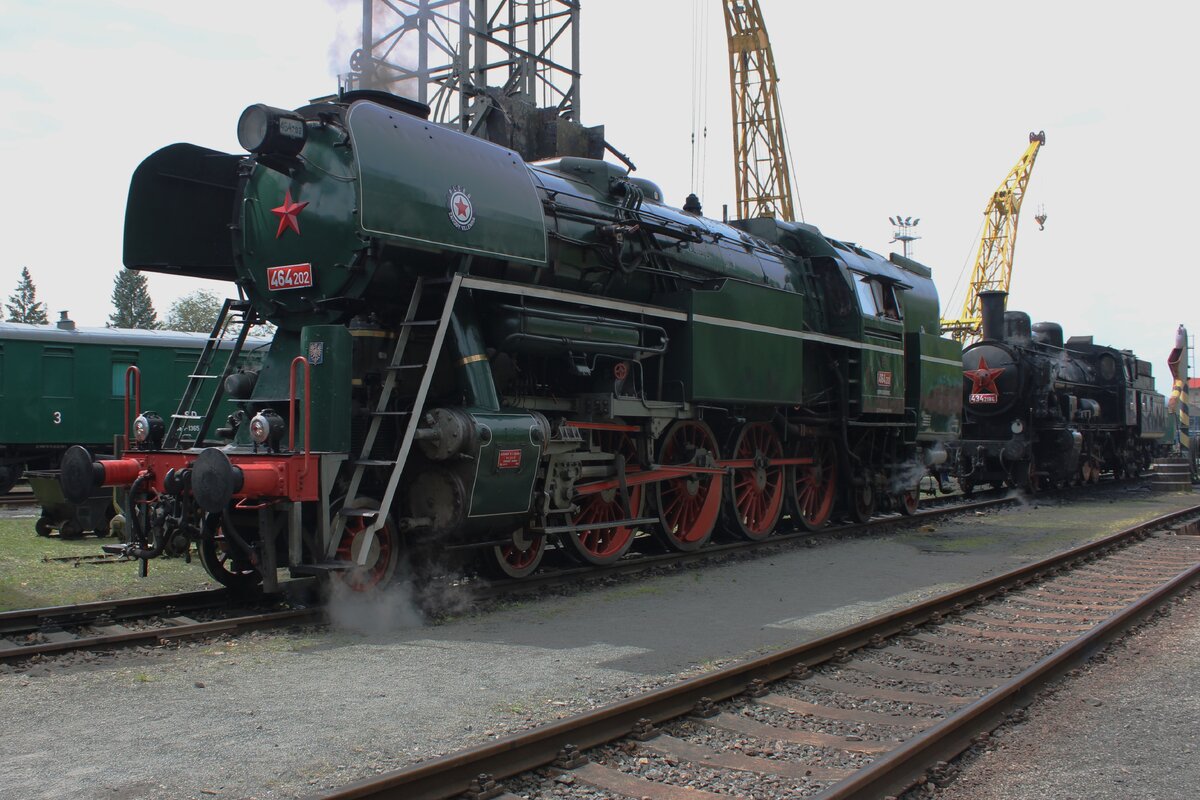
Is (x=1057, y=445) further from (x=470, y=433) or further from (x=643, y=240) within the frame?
(x=470, y=433)

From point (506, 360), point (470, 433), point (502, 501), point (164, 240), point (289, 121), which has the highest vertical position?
point (289, 121)

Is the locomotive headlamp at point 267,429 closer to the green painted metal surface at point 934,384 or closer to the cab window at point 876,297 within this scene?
the cab window at point 876,297

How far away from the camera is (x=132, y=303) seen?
261 feet

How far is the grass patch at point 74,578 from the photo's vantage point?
7445mm

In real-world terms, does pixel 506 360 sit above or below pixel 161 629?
above

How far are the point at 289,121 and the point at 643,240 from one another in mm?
3500

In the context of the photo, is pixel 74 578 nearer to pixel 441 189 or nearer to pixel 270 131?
pixel 270 131

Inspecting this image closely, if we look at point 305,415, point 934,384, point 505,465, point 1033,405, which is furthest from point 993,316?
point 305,415

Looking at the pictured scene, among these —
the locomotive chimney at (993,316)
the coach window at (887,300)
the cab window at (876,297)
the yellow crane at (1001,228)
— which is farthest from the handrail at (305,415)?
the yellow crane at (1001,228)

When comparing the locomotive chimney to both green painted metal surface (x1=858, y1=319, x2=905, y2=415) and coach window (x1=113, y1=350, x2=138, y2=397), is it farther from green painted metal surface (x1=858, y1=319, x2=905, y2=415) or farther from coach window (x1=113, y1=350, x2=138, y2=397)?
coach window (x1=113, y1=350, x2=138, y2=397)

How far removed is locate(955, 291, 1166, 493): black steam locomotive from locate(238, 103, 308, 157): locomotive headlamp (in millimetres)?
14400

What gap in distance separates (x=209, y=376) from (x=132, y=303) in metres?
79.7

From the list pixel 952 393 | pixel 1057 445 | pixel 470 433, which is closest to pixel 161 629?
pixel 470 433

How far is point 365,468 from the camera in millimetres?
6855
